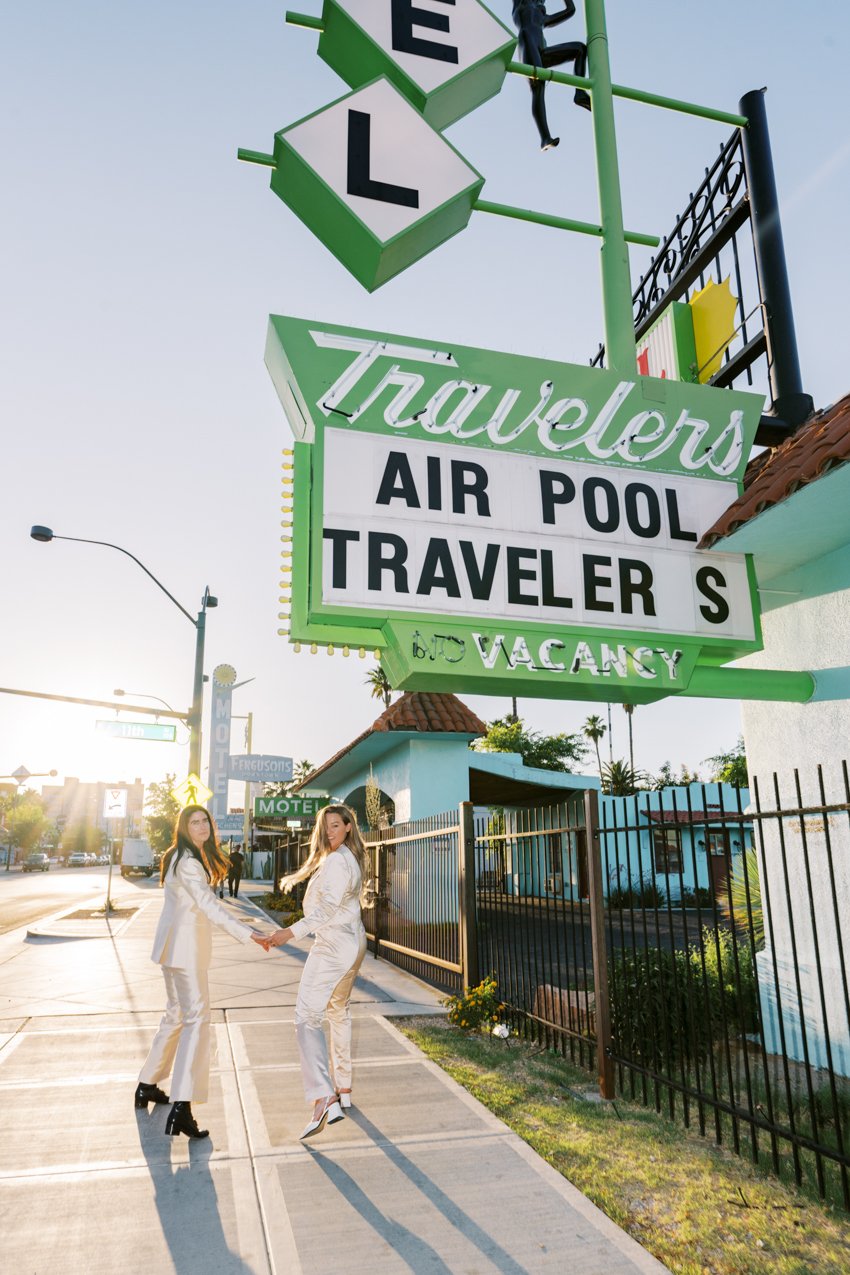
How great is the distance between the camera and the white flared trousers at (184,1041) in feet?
16.4

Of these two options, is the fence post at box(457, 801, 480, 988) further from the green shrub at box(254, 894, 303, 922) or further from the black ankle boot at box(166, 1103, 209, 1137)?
the green shrub at box(254, 894, 303, 922)

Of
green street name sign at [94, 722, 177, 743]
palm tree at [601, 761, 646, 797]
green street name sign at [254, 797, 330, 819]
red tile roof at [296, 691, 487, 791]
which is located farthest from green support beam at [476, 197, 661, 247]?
palm tree at [601, 761, 646, 797]

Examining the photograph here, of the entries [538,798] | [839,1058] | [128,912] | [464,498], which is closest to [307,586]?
[464,498]

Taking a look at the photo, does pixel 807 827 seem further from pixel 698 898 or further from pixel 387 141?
pixel 387 141

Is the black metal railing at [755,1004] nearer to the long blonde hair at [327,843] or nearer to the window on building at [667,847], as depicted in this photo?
the window on building at [667,847]

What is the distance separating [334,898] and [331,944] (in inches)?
11.2

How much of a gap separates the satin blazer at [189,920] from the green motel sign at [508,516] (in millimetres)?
1762

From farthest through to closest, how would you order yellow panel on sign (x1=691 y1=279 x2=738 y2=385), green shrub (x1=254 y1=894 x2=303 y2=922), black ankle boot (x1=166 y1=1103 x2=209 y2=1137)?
1. green shrub (x1=254 y1=894 x2=303 y2=922)
2. yellow panel on sign (x1=691 y1=279 x2=738 y2=385)
3. black ankle boot (x1=166 y1=1103 x2=209 y2=1137)

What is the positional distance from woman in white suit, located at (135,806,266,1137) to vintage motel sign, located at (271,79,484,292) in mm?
4255

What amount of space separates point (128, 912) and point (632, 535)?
21431 millimetres

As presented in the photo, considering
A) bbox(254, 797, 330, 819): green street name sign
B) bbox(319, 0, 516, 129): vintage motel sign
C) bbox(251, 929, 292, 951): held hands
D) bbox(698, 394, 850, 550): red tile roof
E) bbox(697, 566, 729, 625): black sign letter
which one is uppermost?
bbox(319, 0, 516, 129): vintage motel sign

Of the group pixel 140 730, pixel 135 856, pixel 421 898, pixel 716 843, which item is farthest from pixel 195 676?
pixel 135 856

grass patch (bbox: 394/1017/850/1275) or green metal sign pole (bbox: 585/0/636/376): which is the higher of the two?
green metal sign pole (bbox: 585/0/636/376)

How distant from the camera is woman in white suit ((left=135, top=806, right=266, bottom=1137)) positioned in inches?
201
